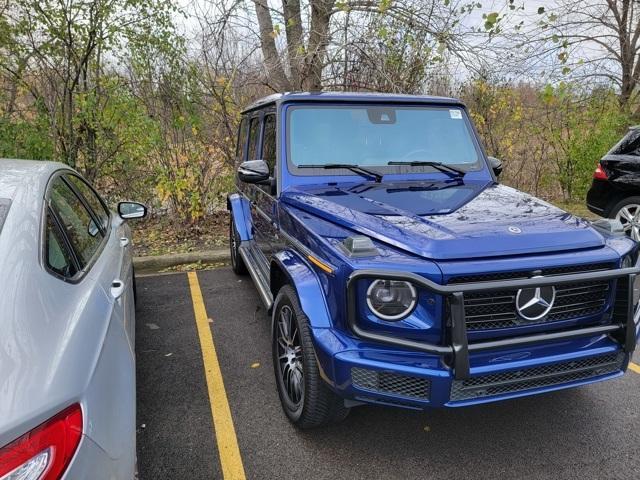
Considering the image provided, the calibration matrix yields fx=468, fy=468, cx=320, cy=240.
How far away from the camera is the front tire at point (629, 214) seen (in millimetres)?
6129

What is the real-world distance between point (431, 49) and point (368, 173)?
221 inches

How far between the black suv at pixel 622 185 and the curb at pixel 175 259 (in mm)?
5349

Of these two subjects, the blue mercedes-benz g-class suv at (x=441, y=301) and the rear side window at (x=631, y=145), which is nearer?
the blue mercedes-benz g-class suv at (x=441, y=301)

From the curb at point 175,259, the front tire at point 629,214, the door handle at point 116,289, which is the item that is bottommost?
the curb at point 175,259

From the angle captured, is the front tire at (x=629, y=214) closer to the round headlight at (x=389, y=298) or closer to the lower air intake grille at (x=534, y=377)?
the lower air intake grille at (x=534, y=377)

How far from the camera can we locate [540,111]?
10.2 m

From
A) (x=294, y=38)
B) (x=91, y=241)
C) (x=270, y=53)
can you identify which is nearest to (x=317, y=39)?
(x=294, y=38)

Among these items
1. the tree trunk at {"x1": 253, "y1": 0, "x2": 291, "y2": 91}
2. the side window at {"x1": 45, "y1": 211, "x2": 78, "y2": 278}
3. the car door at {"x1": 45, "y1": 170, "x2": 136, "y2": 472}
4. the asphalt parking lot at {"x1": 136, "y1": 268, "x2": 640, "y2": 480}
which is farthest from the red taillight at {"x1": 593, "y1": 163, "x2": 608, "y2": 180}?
the side window at {"x1": 45, "y1": 211, "x2": 78, "y2": 278}

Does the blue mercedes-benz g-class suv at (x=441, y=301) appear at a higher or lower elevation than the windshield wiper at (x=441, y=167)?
lower

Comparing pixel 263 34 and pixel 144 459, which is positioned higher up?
pixel 263 34

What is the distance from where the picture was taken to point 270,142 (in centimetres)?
390

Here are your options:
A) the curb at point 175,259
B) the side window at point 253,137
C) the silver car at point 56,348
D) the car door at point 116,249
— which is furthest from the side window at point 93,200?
the curb at point 175,259

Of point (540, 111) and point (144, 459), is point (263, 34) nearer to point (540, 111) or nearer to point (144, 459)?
point (540, 111)

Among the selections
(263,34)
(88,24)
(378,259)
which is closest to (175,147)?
(88,24)
